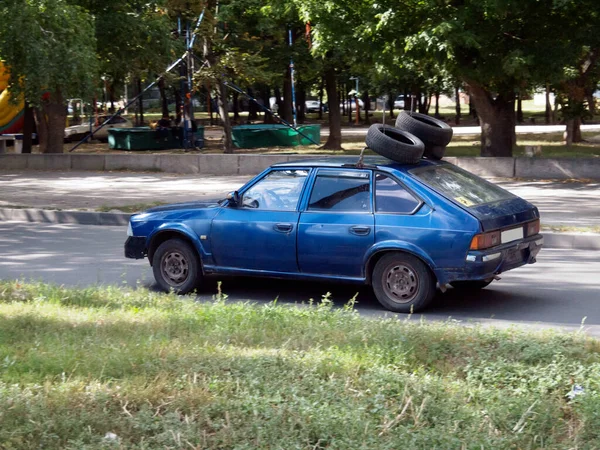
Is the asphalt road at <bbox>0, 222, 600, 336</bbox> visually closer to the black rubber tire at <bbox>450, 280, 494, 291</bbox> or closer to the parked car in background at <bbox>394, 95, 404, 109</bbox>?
the black rubber tire at <bbox>450, 280, 494, 291</bbox>

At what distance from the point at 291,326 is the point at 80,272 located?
16.0 ft

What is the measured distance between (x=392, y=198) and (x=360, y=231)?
0.46 m

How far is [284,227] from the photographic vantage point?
877 centimetres

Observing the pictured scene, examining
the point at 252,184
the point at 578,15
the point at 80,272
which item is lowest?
the point at 80,272

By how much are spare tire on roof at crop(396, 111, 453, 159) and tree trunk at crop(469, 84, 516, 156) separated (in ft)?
Result: 45.2

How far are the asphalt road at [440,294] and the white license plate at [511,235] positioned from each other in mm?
685

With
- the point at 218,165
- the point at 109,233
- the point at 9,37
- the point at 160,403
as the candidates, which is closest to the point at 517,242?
the point at 160,403

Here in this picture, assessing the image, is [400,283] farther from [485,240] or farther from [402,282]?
[485,240]

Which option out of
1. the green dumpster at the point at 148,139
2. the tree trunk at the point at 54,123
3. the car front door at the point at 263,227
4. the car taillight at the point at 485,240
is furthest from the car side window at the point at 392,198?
the green dumpster at the point at 148,139

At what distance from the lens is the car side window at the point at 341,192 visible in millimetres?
8656

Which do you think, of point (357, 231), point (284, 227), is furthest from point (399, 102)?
point (357, 231)

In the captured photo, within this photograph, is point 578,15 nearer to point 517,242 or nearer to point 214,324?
point 517,242

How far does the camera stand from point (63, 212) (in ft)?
53.7

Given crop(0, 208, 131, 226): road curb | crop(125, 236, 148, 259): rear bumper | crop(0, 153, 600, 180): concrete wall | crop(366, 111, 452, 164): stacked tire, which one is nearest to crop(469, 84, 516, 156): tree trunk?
crop(0, 153, 600, 180): concrete wall
